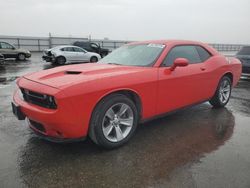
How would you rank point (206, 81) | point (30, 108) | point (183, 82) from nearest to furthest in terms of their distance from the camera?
point (30, 108)
point (183, 82)
point (206, 81)

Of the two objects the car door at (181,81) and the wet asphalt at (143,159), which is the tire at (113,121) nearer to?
the wet asphalt at (143,159)

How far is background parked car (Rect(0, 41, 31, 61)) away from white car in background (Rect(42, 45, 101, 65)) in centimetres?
250

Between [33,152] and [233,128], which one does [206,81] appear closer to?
[233,128]

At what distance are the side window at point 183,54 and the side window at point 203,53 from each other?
0.37 ft

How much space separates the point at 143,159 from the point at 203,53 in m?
2.92

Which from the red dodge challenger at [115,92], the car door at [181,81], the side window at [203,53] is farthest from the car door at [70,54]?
the car door at [181,81]

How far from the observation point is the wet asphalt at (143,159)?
9.05 feet

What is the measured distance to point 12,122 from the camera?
14.9 ft

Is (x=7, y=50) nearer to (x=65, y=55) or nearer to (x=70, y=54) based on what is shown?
(x=65, y=55)

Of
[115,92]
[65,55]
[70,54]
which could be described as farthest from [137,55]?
[70,54]

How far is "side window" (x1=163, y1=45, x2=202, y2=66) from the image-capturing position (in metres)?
4.31

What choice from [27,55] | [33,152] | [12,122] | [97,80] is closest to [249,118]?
[97,80]

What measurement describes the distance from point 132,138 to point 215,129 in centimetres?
155

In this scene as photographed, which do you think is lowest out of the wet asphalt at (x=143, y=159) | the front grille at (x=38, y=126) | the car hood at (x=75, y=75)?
the wet asphalt at (x=143, y=159)
